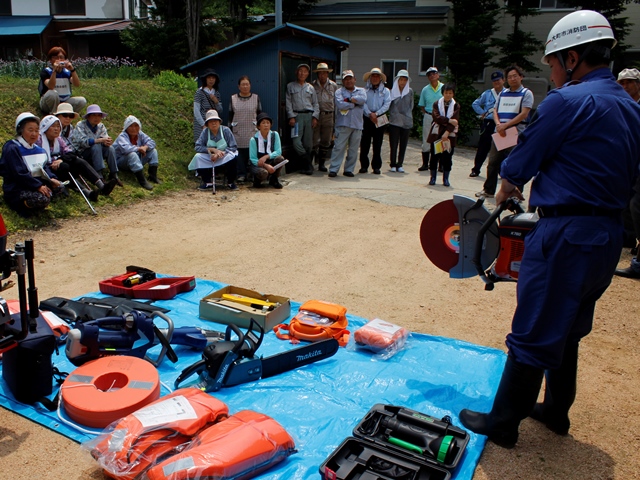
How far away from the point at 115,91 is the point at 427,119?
6.78 m

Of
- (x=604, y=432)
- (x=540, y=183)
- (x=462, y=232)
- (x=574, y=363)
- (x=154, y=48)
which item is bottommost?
(x=604, y=432)

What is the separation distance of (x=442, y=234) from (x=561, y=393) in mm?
1266

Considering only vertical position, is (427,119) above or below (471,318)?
above

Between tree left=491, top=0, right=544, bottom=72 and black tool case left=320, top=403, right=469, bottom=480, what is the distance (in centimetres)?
1720

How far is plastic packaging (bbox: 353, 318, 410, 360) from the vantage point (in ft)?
13.6

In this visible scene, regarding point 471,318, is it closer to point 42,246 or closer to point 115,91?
point 42,246

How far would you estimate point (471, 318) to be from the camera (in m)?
5.00

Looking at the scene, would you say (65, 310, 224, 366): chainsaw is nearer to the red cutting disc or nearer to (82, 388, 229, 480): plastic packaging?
(82, 388, 229, 480): plastic packaging

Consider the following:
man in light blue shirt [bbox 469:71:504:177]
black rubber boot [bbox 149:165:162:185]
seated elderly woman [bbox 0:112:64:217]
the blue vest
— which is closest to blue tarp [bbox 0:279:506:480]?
seated elderly woman [bbox 0:112:64:217]

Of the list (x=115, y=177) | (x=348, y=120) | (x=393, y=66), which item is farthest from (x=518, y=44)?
(x=115, y=177)

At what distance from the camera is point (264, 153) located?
408 inches

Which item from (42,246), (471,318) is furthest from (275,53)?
(471,318)

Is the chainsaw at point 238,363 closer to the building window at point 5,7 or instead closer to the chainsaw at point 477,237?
the chainsaw at point 477,237

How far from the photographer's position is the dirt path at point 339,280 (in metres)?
3.12
